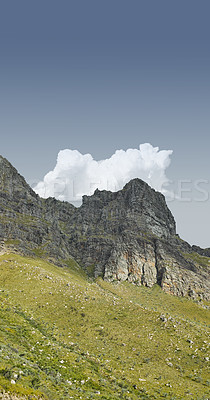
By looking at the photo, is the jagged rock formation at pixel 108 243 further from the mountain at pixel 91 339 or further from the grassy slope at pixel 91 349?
the grassy slope at pixel 91 349

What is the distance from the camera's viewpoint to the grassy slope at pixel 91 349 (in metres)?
22.0

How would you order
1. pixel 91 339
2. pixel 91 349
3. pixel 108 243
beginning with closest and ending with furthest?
pixel 91 349
pixel 91 339
pixel 108 243

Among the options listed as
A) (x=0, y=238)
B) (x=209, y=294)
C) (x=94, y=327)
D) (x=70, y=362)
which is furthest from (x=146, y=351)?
(x=209, y=294)

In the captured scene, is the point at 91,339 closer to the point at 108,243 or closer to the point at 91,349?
the point at 91,349

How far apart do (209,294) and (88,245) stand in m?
88.6

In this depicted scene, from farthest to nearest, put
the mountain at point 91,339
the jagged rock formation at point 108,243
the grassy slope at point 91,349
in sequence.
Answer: the jagged rock formation at point 108,243 < the mountain at point 91,339 < the grassy slope at point 91,349

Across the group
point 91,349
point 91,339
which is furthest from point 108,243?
point 91,349

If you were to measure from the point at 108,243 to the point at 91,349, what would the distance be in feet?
437

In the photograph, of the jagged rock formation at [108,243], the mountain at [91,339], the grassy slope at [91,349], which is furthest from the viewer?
the jagged rock formation at [108,243]

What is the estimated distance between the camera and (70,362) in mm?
28750

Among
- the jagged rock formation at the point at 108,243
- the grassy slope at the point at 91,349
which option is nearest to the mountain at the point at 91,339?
the grassy slope at the point at 91,349

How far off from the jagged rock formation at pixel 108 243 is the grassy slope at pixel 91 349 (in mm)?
73691

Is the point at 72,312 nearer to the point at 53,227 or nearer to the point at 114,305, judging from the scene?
the point at 114,305

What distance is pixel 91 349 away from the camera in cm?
3784
